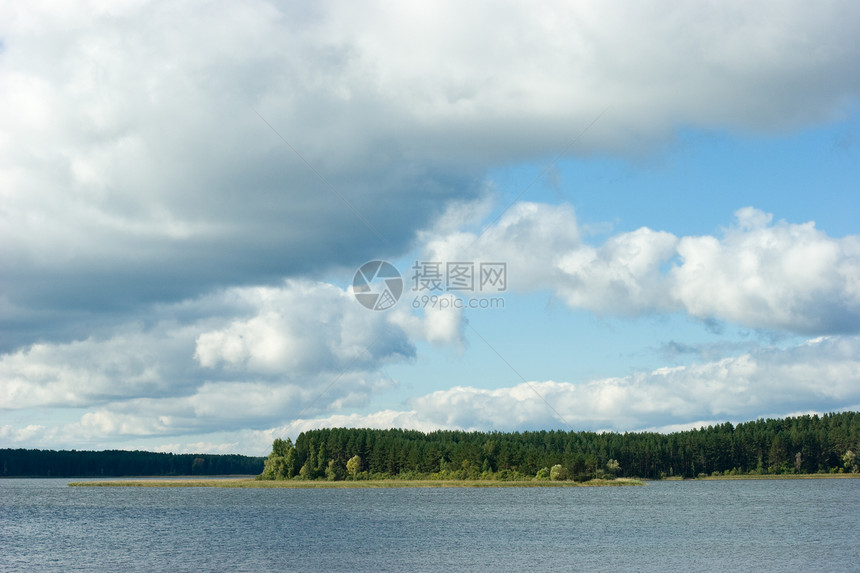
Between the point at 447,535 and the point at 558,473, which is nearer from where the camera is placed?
the point at 447,535

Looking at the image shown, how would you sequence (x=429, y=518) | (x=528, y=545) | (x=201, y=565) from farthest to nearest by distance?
1. (x=429, y=518)
2. (x=528, y=545)
3. (x=201, y=565)

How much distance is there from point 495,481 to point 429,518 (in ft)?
295

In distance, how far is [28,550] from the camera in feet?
259

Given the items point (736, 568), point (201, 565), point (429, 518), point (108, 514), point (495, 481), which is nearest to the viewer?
point (736, 568)

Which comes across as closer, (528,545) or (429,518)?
(528,545)

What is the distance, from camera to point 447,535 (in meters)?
87.3

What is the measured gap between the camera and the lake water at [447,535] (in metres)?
66.9

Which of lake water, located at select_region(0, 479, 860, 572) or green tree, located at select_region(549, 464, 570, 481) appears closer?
lake water, located at select_region(0, 479, 860, 572)

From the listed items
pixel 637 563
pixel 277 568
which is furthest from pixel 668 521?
pixel 277 568

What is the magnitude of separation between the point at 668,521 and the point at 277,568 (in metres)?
57.0

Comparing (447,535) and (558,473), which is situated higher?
(558,473)

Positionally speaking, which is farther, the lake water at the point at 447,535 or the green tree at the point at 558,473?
the green tree at the point at 558,473

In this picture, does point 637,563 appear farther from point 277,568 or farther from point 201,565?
point 201,565

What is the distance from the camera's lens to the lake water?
66875 mm
